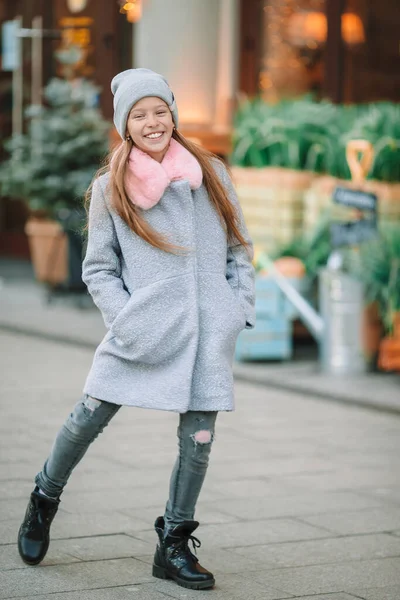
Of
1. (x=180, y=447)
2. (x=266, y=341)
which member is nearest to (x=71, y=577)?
(x=180, y=447)

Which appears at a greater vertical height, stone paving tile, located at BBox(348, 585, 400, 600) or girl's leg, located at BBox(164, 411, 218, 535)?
girl's leg, located at BBox(164, 411, 218, 535)

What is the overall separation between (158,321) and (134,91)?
769 mm

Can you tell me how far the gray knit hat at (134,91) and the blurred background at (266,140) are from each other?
220 cm

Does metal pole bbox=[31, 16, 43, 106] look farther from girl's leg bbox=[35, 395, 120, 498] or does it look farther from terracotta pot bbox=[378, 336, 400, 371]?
girl's leg bbox=[35, 395, 120, 498]

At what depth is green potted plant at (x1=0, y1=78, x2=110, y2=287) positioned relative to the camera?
41.2ft

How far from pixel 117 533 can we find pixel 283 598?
3.18ft

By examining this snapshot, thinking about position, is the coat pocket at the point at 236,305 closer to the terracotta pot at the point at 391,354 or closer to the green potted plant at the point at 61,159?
the terracotta pot at the point at 391,354

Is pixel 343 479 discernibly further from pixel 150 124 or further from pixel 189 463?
pixel 150 124

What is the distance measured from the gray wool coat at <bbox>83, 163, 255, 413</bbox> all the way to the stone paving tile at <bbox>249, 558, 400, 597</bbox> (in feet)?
2.21

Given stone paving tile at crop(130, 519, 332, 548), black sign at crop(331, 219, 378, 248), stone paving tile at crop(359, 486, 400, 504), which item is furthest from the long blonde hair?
black sign at crop(331, 219, 378, 248)

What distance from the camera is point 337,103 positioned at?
12.7 meters

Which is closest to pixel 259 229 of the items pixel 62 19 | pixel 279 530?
pixel 279 530

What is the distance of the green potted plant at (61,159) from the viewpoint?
1256 centimetres

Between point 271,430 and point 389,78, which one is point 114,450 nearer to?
point 271,430
